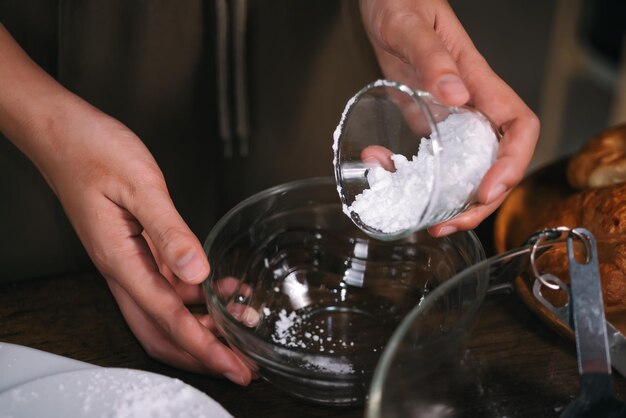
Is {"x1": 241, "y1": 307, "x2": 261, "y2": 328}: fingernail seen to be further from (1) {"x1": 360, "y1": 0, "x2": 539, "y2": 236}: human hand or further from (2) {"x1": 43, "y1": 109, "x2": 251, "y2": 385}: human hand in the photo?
(1) {"x1": 360, "y1": 0, "x2": 539, "y2": 236}: human hand

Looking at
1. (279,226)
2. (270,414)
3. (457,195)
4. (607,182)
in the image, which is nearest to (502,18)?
(607,182)

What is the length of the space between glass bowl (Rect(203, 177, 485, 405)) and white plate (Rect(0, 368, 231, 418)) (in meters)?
0.12

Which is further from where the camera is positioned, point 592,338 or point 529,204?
point 529,204

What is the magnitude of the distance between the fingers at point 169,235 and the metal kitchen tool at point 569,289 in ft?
0.99

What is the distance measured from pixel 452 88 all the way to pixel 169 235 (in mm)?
297

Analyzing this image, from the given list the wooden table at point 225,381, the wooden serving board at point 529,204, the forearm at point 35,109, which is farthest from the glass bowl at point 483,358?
the forearm at point 35,109

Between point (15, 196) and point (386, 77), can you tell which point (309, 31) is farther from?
point (15, 196)

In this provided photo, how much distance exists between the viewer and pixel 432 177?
0.59m

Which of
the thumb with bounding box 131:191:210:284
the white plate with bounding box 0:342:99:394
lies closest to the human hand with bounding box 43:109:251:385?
the thumb with bounding box 131:191:210:284

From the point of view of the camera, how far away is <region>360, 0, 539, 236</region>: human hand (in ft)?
2.15

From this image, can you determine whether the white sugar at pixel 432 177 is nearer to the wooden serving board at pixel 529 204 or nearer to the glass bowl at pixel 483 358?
the glass bowl at pixel 483 358

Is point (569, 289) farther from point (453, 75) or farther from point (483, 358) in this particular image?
point (453, 75)

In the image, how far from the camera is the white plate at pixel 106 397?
61cm

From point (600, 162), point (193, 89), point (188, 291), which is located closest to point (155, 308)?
point (188, 291)
